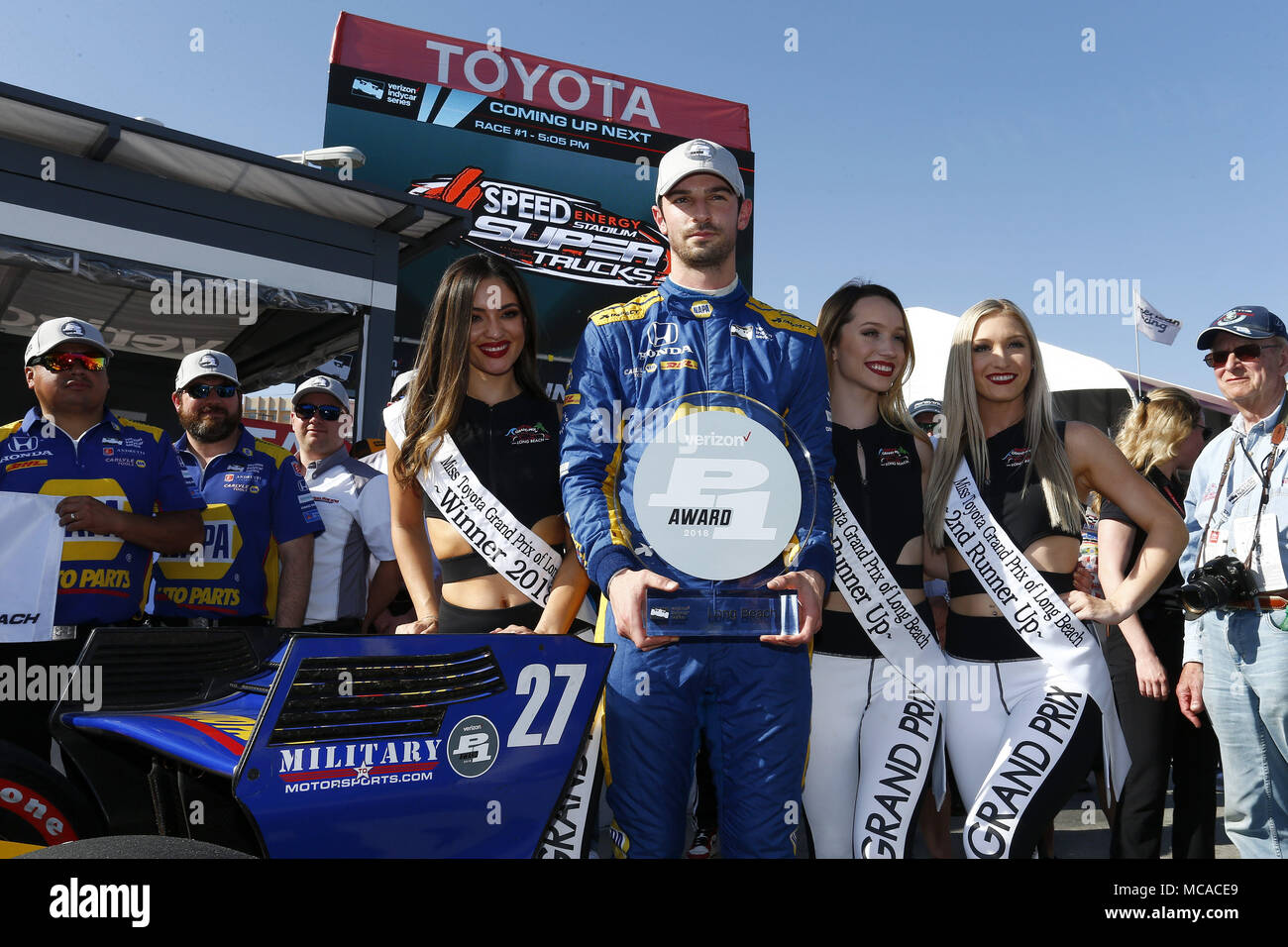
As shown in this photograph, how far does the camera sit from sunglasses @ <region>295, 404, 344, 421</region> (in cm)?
414

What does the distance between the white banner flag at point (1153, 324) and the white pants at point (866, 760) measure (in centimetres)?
739

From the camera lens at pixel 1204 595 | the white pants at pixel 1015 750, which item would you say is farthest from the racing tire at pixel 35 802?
the camera lens at pixel 1204 595

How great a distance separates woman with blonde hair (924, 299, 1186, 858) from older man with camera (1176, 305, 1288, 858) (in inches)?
19.1

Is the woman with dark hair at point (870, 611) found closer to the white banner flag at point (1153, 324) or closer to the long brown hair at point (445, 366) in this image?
the long brown hair at point (445, 366)

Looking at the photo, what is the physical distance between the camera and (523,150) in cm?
1257

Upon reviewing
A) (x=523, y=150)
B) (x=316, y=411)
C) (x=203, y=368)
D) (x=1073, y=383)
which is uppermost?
(x=523, y=150)

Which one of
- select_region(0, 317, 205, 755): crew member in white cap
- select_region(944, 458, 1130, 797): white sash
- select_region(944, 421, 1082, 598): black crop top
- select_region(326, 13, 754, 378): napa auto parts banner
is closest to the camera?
select_region(944, 458, 1130, 797): white sash

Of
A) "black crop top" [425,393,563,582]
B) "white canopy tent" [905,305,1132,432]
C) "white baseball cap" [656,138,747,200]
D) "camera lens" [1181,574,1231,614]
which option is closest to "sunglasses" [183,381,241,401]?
"black crop top" [425,393,563,582]

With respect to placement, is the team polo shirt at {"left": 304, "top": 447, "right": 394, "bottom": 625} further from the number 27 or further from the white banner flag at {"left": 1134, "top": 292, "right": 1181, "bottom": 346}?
the white banner flag at {"left": 1134, "top": 292, "right": 1181, "bottom": 346}

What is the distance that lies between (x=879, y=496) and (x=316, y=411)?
112 inches

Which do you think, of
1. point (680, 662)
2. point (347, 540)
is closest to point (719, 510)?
point (680, 662)

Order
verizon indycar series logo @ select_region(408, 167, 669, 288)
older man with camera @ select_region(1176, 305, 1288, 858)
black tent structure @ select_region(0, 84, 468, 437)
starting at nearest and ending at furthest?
1. older man with camera @ select_region(1176, 305, 1288, 858)
2. black tent structure @ select_region(0, 84, 468, 437)
3. verizon indycar series logo @ select_region(408, 167, 669, 288)

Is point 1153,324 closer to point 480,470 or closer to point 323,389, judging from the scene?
point 323,389
